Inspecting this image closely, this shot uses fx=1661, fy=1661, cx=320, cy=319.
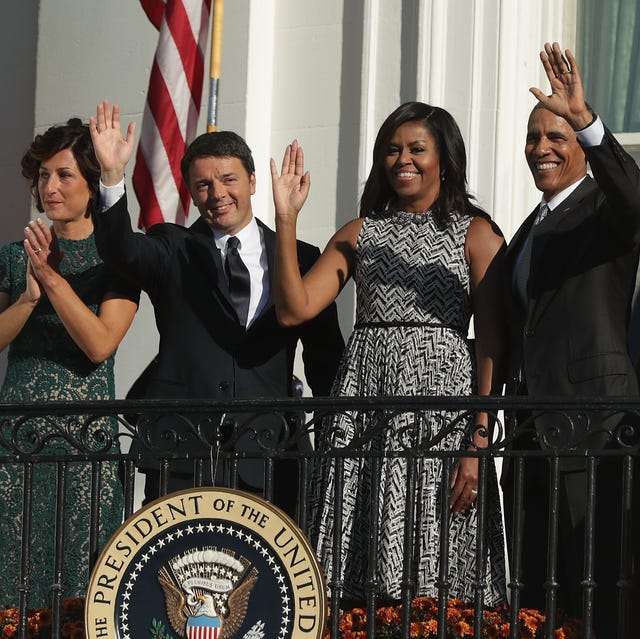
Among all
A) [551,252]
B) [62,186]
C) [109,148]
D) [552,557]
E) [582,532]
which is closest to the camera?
[552,557]

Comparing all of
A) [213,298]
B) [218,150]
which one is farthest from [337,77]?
[213,298]

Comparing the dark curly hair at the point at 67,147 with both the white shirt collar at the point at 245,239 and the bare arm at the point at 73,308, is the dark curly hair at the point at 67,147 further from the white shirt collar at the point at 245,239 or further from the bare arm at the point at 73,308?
the white shirt collar at the point at 245,239

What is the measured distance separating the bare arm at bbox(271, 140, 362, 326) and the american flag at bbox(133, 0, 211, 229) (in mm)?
1577

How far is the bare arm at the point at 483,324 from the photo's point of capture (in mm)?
5367

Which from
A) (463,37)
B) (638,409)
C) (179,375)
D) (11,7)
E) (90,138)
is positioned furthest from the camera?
(11,7)

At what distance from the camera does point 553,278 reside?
5320 millimetres

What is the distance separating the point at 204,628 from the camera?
506 cm

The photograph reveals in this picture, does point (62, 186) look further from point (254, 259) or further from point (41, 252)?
point (254, 259)

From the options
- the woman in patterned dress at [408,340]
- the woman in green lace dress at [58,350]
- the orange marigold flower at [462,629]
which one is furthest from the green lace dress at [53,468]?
the orange marigold flower at [462,629]

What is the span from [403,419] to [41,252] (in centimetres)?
138

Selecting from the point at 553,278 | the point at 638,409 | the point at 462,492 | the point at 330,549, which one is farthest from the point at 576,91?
the point at 330,549

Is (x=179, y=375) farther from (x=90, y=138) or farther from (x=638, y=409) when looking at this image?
(x=638, y=409)

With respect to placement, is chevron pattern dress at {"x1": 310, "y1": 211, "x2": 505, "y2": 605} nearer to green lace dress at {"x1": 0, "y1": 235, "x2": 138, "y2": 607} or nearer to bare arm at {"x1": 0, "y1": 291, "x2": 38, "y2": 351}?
green lace dress at {"x1": 0, "y1": 235, "x2": 138, "y2": 607}

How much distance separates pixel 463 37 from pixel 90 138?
212cm
